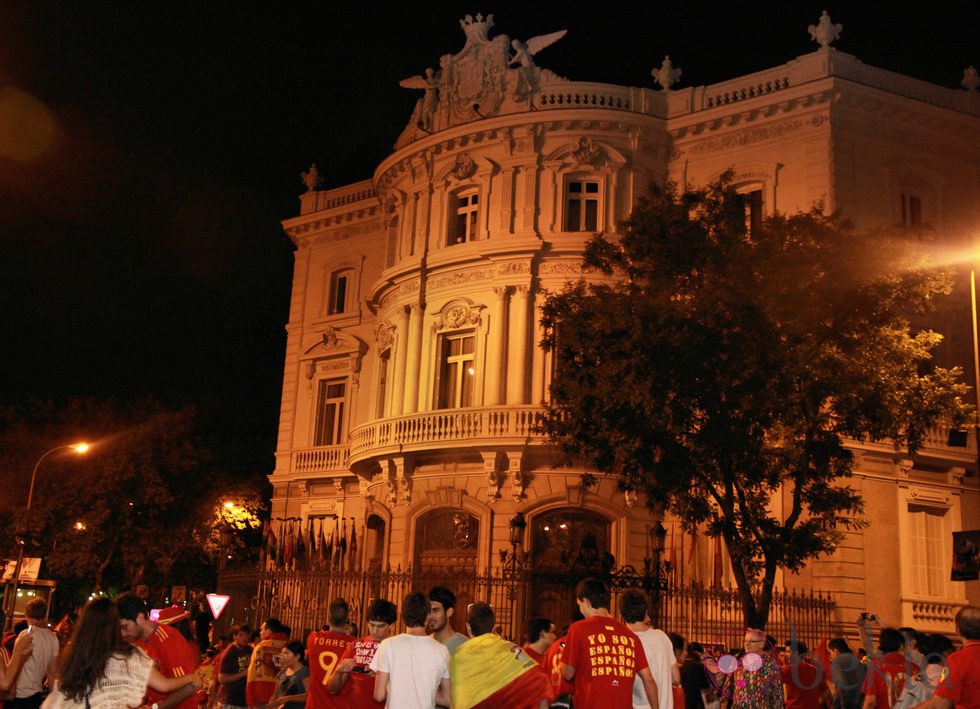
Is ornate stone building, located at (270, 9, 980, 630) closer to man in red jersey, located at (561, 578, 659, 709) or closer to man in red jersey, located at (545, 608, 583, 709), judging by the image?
man in red jersey, located at (545, 608, 583, 709)

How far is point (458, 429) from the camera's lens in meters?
27.9

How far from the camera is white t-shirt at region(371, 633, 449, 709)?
24.9 feet

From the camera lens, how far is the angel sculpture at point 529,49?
3031 centimetres

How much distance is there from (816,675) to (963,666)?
5468mm

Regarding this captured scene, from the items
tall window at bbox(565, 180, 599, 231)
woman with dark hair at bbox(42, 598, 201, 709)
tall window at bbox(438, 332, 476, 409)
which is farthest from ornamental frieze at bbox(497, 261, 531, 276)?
woman with dark hair at bbox(42, 598, 201, 709)

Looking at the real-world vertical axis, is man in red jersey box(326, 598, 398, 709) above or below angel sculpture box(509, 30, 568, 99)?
below

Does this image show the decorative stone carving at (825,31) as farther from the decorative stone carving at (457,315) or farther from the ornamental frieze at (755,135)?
the decorative stone carving at (457,315)

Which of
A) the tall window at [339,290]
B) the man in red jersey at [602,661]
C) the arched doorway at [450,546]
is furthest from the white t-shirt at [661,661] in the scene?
the tall window at [339,290]

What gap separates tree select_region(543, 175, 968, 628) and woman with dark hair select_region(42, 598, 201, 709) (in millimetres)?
13909

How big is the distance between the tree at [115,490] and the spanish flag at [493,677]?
107 ft

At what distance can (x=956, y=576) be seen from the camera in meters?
17.1

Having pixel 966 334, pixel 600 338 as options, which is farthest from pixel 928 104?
pixel 600 338

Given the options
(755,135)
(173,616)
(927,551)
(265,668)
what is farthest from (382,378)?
(173,616)

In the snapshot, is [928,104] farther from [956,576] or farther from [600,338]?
[956,576]
